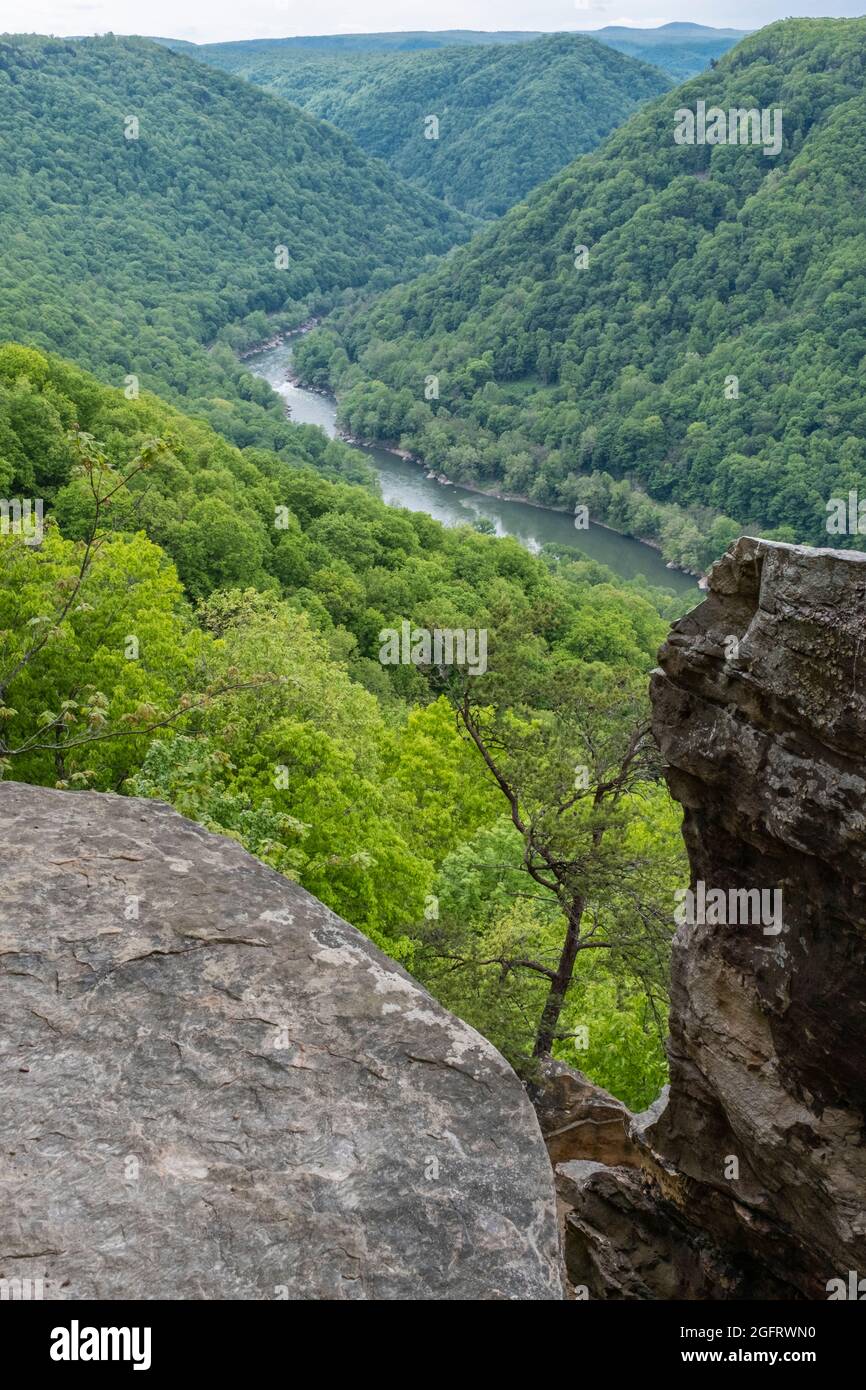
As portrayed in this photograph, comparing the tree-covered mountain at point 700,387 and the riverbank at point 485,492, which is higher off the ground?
the tree-covered mountain at point 700,387

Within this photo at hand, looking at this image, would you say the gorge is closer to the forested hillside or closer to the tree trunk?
the forested hillside

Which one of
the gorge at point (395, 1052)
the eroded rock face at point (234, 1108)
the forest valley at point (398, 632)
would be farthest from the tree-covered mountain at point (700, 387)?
the eroded rock face at point (234, 1108)

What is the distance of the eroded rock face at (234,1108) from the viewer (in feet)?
22.6

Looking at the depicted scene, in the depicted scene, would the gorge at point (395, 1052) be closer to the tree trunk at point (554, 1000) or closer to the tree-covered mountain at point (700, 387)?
the tree trunk at point (554, 1000)

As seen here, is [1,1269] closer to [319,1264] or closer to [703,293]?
[319,1264]

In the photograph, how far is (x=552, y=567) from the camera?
375 ft

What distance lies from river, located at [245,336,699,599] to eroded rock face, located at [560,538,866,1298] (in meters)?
110

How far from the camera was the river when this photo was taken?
129m

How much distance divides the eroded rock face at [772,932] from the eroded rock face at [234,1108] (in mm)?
2446

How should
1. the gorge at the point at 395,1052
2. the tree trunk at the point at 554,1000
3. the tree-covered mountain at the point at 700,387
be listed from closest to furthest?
the gorge at the point at 395,1052, the tree trunk at the point at 554,1000, the tree-covered mountain at the point at 700,387

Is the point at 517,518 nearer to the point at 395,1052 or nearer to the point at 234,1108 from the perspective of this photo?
the point at 395,1052

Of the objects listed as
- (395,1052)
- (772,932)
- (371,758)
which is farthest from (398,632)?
(395,1052)

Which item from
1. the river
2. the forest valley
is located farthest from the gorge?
the river
